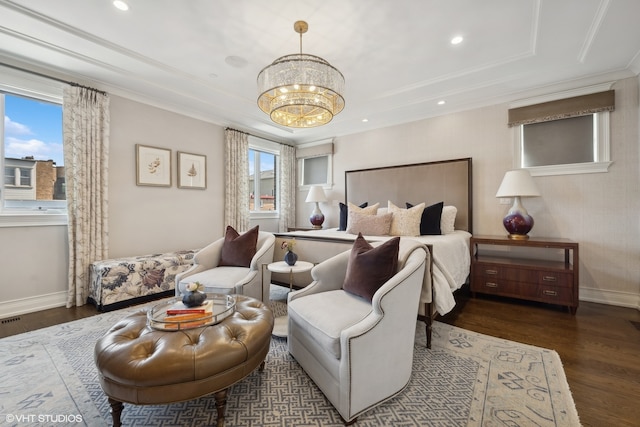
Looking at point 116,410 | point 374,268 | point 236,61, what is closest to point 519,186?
point 374,268

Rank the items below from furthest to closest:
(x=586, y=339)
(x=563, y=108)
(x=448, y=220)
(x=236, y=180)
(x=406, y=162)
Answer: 1. (x=236, y=180)
2. (x=406, y=162)
3. (x=448, y=220)
4. (x=563, y=108)
5. (x=586, y=339)

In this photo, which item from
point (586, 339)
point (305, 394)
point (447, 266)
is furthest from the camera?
point (447, 266)

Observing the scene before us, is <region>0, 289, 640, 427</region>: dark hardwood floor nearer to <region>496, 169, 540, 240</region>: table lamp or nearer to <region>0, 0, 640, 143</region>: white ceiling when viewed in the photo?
<region>496, 169, 540, 240</region>: table lamp

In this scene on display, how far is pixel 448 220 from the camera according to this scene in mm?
3771

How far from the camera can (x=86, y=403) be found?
1577 mm

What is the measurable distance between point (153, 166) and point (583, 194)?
18.8 feet

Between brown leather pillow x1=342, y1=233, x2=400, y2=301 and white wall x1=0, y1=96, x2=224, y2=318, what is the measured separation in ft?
10.9

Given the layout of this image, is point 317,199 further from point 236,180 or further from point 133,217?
point 133,217

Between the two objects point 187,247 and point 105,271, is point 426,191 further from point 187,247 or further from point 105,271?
point 105,271

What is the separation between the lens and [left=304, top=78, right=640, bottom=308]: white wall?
122 inches

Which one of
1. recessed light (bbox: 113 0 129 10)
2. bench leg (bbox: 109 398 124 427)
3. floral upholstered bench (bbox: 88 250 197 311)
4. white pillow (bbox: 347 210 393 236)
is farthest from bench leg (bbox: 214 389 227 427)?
recessed light (bbox: 113 0 129 10)

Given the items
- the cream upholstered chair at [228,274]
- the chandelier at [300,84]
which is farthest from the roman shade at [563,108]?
the cream upholstered chair at [228,274]

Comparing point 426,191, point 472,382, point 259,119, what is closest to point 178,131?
point 259,119

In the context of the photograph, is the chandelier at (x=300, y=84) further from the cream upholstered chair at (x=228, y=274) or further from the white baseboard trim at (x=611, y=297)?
the white baseboard trim at (x=611, y=297)
